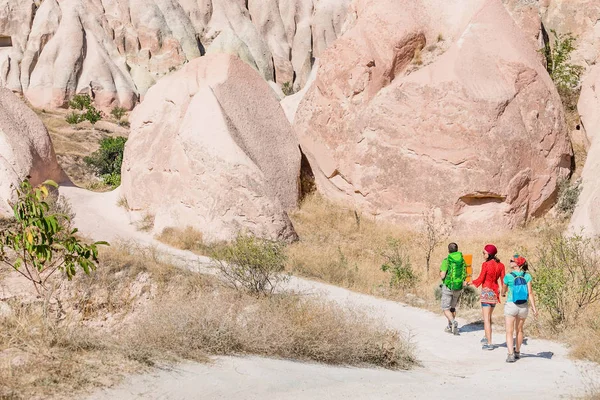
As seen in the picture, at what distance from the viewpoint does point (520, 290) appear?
21.3 feet

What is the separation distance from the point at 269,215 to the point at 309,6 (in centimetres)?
4803

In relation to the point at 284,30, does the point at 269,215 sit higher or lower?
lower

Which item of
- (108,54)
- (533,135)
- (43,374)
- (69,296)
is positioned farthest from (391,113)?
(108,54)

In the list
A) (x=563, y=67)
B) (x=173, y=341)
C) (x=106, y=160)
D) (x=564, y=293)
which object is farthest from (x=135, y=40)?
(x=173, y=341)

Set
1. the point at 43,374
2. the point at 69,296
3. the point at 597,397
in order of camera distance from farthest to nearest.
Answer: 1. the point at 69,296
2. the point at 597,397
3. the point at 43,374

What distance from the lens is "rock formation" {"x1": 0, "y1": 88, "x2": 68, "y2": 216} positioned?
563 inches

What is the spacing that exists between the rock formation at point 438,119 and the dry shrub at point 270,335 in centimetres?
907

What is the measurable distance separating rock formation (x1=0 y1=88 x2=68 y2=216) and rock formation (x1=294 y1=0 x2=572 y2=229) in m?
6.44

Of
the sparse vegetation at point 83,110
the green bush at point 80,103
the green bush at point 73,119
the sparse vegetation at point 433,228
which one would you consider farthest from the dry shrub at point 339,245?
the green bush at point 80,103

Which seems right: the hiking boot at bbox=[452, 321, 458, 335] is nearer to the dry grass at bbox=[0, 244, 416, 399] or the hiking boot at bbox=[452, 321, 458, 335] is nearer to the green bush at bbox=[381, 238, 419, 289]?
the dry grass at bbox=[0, 244, 416, 399]

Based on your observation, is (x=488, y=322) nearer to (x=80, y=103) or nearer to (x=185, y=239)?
(x=185, y=239)

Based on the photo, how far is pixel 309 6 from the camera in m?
58.4

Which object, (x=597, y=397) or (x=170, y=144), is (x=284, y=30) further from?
(x=597, y=397)

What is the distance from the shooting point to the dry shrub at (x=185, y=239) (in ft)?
42.9
